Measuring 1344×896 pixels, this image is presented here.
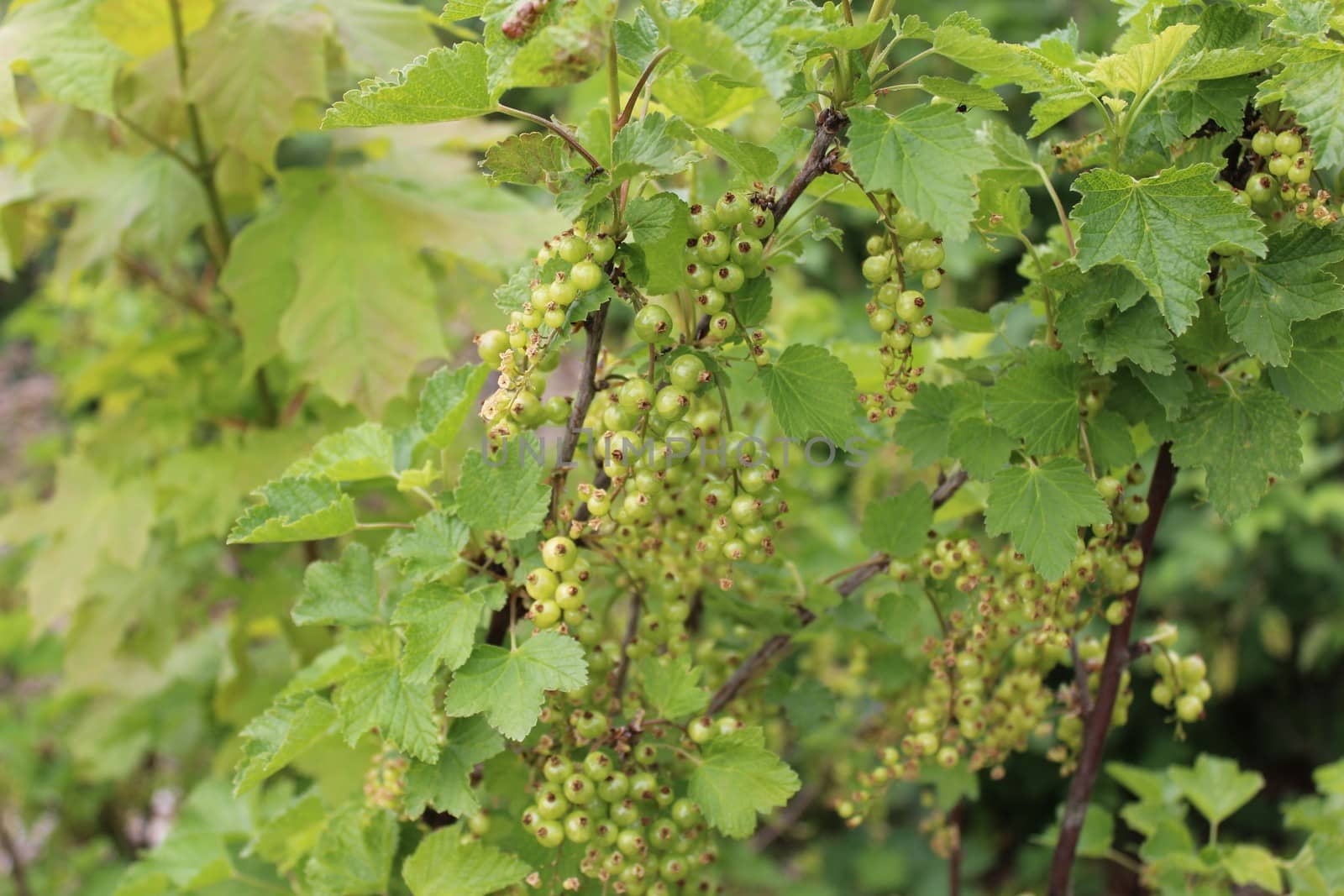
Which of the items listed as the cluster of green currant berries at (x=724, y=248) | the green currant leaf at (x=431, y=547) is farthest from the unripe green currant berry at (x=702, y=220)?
the green currant leaf at (x=431, y=547)

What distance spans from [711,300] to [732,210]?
73mm

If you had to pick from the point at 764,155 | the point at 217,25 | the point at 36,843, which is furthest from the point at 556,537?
the point at 36,843

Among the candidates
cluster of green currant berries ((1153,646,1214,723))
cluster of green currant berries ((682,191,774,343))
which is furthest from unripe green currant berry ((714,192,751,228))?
cluster of green currant berries ((1153,646,1214,723))

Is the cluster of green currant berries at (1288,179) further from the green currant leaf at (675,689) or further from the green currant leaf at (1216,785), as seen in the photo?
the green currant leaf at (1216,785)

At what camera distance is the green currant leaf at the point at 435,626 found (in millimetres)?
846

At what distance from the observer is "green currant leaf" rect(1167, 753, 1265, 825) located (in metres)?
1.30

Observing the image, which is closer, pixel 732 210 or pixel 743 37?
pixel 743 37

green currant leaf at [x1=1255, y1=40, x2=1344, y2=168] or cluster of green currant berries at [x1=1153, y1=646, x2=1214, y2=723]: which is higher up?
green currant leaf at [x1=1255, y1=40, x2=1344, y2=168]

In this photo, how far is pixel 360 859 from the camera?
3.29ft

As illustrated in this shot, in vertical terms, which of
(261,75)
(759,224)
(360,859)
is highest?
(759,224)

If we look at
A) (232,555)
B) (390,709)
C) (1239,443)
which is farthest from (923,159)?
(232,555)

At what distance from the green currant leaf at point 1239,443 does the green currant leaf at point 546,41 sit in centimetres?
60

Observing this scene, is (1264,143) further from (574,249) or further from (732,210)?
(574,249)

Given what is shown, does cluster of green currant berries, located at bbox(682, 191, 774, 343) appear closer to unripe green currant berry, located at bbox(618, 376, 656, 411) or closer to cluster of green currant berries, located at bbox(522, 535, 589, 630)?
unripe green currant berry, located at bbox(618, 376, 656, 411)
